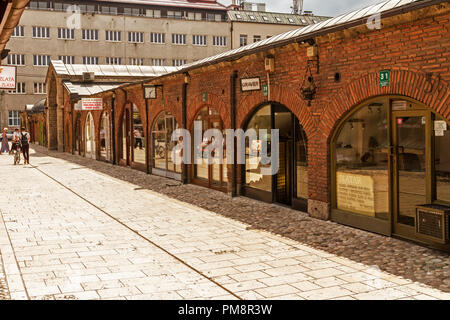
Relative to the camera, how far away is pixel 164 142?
1855 centimetres

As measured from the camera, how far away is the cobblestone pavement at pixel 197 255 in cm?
569

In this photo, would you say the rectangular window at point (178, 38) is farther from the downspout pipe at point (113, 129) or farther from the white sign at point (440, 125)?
the white sign at point (440, 125)

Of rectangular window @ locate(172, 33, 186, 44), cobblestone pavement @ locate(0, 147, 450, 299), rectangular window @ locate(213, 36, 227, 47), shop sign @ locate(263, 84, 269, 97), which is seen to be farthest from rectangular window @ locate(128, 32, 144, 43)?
shop sign @ locate(263, 84, 269, 97)

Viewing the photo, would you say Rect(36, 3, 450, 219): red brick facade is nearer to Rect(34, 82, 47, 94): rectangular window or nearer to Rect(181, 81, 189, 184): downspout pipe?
Rect(181, 81, 189, 184): downspout pipe

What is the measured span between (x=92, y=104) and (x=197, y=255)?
20.2 metres

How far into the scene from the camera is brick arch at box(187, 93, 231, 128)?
13.7m

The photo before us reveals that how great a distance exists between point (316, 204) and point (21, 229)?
18.3ft

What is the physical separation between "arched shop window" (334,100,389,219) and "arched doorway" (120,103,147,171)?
482 inches

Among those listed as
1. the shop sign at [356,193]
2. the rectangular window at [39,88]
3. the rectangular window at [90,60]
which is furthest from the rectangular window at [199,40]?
the shop sign at [356,193]

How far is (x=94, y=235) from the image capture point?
880 centimetres

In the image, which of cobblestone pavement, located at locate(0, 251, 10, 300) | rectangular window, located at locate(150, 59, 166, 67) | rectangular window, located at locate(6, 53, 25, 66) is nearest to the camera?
cobblestone pavement, located at locate(0, 251, 10, 300)

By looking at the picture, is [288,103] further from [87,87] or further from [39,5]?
[39,5]

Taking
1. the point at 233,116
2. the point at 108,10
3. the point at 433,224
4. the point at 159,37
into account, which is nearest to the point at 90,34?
the point at 108,10

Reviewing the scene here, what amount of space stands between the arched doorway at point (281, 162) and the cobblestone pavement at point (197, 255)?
0.44m
